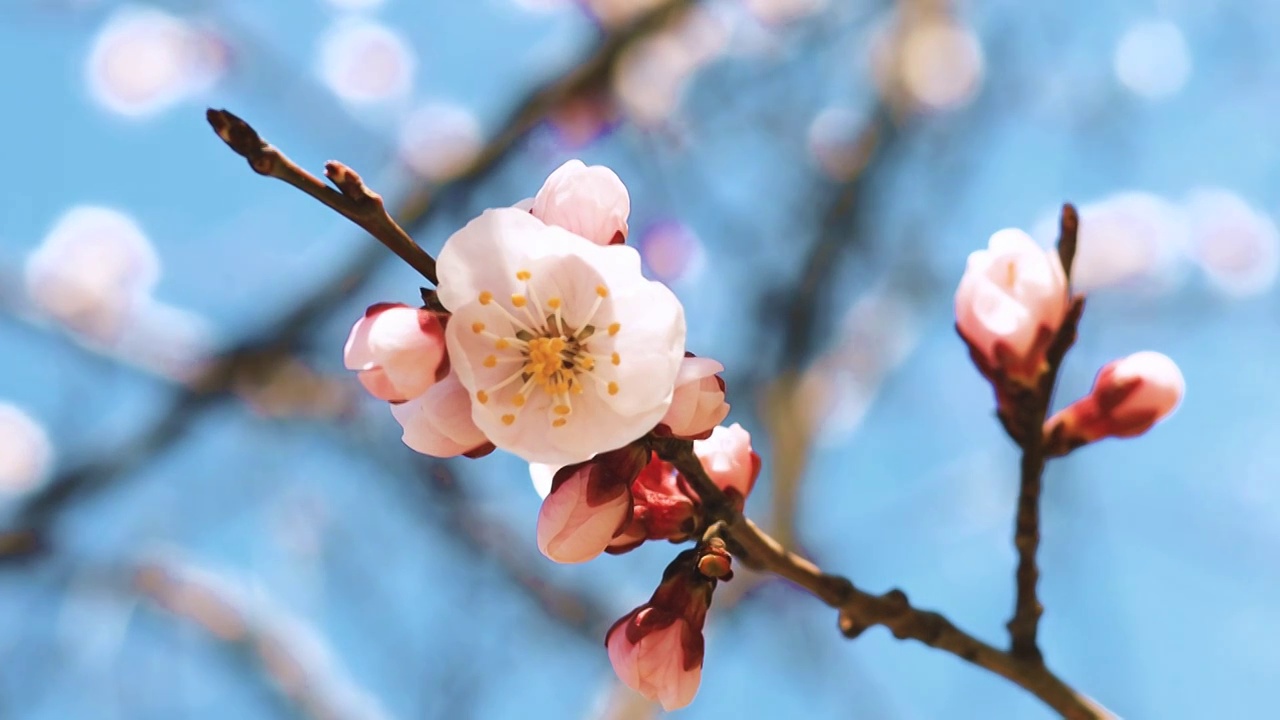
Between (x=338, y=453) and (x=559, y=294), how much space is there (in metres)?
3.00

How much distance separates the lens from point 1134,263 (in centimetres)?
645

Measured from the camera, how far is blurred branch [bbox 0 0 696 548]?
2484 mm

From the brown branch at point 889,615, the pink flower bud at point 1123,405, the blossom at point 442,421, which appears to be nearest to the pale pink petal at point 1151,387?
the pink flower bud at point 1123,405

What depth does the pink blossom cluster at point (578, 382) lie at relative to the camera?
2.52 ft

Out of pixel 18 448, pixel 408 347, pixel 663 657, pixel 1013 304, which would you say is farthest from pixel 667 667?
pixel 18 448

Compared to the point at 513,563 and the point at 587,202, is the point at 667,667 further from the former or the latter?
the point at 513,563

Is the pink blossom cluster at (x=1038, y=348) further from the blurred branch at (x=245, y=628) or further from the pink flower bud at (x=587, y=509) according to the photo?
the blurred branch at (x=245, y=628)

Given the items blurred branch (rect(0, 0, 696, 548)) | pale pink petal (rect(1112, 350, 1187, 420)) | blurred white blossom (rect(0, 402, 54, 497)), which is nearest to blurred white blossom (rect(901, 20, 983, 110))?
blurred branch (rect(0, 0, 696, 548))

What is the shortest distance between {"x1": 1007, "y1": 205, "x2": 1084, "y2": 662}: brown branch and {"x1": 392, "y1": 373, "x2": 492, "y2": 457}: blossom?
513 millimetres

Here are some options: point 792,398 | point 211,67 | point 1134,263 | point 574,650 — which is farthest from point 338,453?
point 1134,263

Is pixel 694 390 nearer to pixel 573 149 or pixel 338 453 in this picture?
pixel 338 453

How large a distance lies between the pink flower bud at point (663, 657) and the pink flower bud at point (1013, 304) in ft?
1.23

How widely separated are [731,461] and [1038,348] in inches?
12.0

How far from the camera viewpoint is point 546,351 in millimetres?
943
